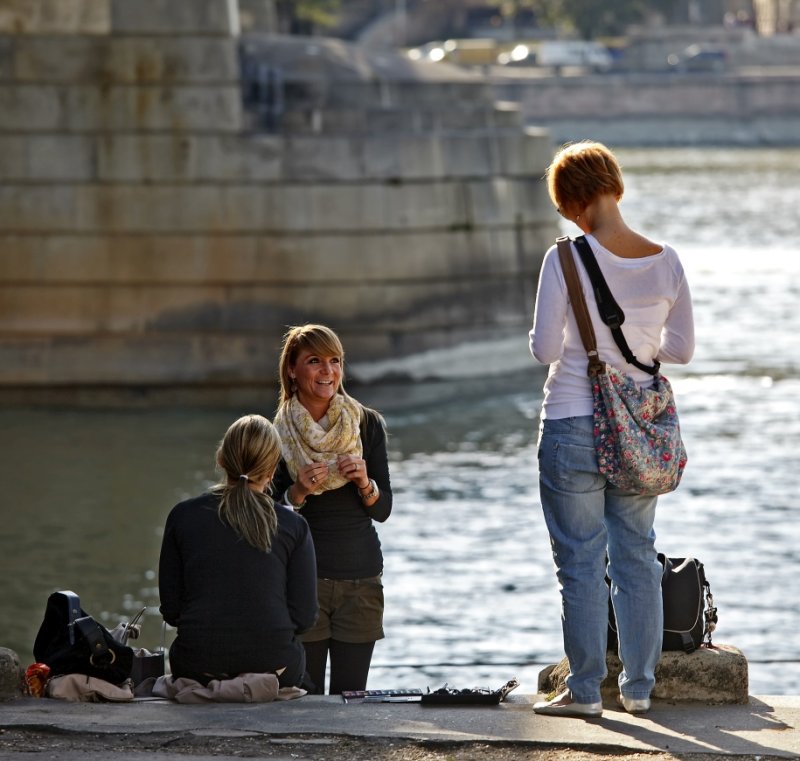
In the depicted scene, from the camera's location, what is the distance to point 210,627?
556 centimetres

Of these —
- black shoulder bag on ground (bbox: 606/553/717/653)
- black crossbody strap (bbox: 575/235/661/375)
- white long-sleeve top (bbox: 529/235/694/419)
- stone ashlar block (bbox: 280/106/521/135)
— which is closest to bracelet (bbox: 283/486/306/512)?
white long-sleeve top (bbox: 529/235/694/419)

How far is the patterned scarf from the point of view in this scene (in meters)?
5.73

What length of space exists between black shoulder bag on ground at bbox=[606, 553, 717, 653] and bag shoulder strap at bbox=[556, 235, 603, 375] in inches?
32.8

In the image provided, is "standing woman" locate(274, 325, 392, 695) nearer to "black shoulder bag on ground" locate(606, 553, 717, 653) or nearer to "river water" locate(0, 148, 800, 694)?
"black shoulder bag on ground" locate(606, 553, 717, 653)

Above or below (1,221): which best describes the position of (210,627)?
below

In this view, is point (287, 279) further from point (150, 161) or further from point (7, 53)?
point (7, 53)

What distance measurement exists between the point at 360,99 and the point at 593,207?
13.4m

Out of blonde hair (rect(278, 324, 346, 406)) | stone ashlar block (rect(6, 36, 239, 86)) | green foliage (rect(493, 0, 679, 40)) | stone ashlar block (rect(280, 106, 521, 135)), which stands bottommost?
blonde hair (rect(278, 324, 346, 406))

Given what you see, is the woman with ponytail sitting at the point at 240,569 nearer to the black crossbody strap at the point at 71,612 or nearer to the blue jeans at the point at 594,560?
the black crossbody strap at the point at 71,612

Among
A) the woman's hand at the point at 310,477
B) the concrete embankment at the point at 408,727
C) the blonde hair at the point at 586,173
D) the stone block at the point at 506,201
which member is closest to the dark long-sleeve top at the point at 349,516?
the woman's hand at the point at 310,477

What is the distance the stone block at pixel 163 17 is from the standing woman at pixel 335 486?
11.8 metres

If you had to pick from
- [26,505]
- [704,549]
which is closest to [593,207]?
[704,549]

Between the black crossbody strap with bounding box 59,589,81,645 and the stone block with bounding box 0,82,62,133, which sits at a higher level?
the stone block with bounding box 0,82,62,133

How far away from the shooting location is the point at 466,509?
13.9m
